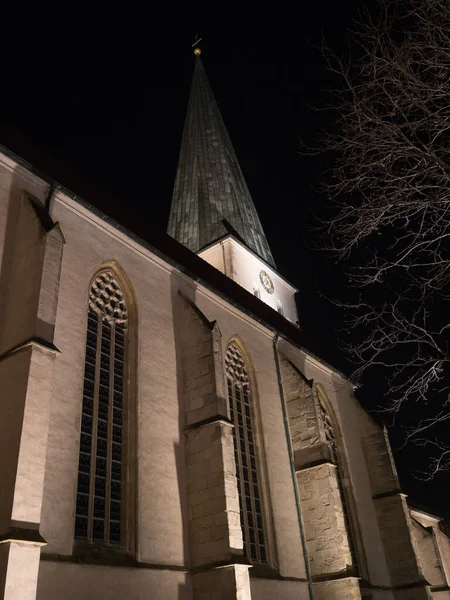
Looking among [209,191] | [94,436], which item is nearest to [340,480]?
[94,436]

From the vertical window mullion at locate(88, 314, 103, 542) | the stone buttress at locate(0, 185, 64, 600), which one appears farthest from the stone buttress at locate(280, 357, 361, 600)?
the stone buttress at locate(0, 185, 64, 600)

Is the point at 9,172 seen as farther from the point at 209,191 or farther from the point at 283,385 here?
the point at 209,191

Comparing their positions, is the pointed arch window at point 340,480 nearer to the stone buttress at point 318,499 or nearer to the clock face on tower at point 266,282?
the stone buttress at point 318,499

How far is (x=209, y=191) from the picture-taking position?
25.8 metres

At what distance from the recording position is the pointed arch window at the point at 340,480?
16281 mm

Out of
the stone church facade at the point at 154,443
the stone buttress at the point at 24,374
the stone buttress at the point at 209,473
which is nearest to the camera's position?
the stone buttress at the point at 24,374

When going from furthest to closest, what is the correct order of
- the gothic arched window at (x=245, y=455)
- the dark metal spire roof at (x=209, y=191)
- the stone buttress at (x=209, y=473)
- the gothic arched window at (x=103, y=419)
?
the dark metal spire roof at (x=209, y=191) → the gothic arched window at (x=245, y=455) → the stone buttress at (x=209, y=473) → the gothic arched window at (x=103, y=419)

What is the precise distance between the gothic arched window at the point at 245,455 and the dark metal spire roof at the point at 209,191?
991cm

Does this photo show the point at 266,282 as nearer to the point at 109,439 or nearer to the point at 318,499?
the point at 318,499

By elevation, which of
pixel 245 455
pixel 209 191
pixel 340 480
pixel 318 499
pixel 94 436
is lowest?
pixel 318 499

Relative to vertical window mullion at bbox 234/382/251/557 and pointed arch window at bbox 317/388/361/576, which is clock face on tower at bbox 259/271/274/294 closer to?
pointed arch window at bbox 317/388/361/576

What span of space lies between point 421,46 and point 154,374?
800 centimetres

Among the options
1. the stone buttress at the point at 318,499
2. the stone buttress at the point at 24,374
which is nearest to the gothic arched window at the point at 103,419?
the stone buttress at the point at 24,374

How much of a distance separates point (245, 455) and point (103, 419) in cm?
484
